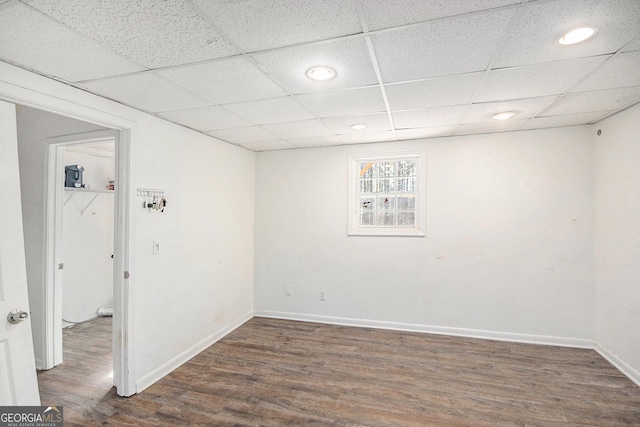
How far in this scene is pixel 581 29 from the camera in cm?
144

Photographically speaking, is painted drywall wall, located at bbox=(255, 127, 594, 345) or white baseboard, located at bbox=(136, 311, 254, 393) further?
painted drywall wall, located at bbox=(255, 127, 594, 345)

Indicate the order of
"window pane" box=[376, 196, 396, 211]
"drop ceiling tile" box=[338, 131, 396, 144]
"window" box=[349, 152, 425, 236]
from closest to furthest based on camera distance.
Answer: "drop ceiling tile" box=[338, 131, 396, 144] < "window" box=[349, 152, 425, 236] < "window pane" box=[376, 196, 396, 211]

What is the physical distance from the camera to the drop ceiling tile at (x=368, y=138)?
346 centimetres

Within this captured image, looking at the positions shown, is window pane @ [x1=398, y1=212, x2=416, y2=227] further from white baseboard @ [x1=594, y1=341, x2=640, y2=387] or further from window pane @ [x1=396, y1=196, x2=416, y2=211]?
white baseboard @ [x1=594, y1=341, x2=640, y2=387]

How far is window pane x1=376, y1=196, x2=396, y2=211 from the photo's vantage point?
3.94m

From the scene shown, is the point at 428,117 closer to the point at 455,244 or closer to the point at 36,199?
the point at 455,244

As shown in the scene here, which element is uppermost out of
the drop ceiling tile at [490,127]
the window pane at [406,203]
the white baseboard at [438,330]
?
the drop ceiling tile at [490,127]

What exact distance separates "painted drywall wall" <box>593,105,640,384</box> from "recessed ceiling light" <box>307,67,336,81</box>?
8.82ft

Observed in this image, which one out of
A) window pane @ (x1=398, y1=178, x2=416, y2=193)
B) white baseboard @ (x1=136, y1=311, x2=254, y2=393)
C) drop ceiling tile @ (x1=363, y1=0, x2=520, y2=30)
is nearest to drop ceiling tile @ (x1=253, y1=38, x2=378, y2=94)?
drop ceiling tile @ (x1=363, y1=0, x2=520, y2=30)

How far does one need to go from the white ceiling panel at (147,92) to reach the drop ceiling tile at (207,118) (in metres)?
0.10

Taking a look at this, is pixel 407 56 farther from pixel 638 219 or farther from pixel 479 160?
pixel 638 219

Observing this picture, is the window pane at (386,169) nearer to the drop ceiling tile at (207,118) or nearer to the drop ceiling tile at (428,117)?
the drop ceiling tile at (428,117)

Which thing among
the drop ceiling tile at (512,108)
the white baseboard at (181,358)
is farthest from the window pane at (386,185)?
the white baseboard at (181,358)

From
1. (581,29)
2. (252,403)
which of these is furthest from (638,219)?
(252,403)
